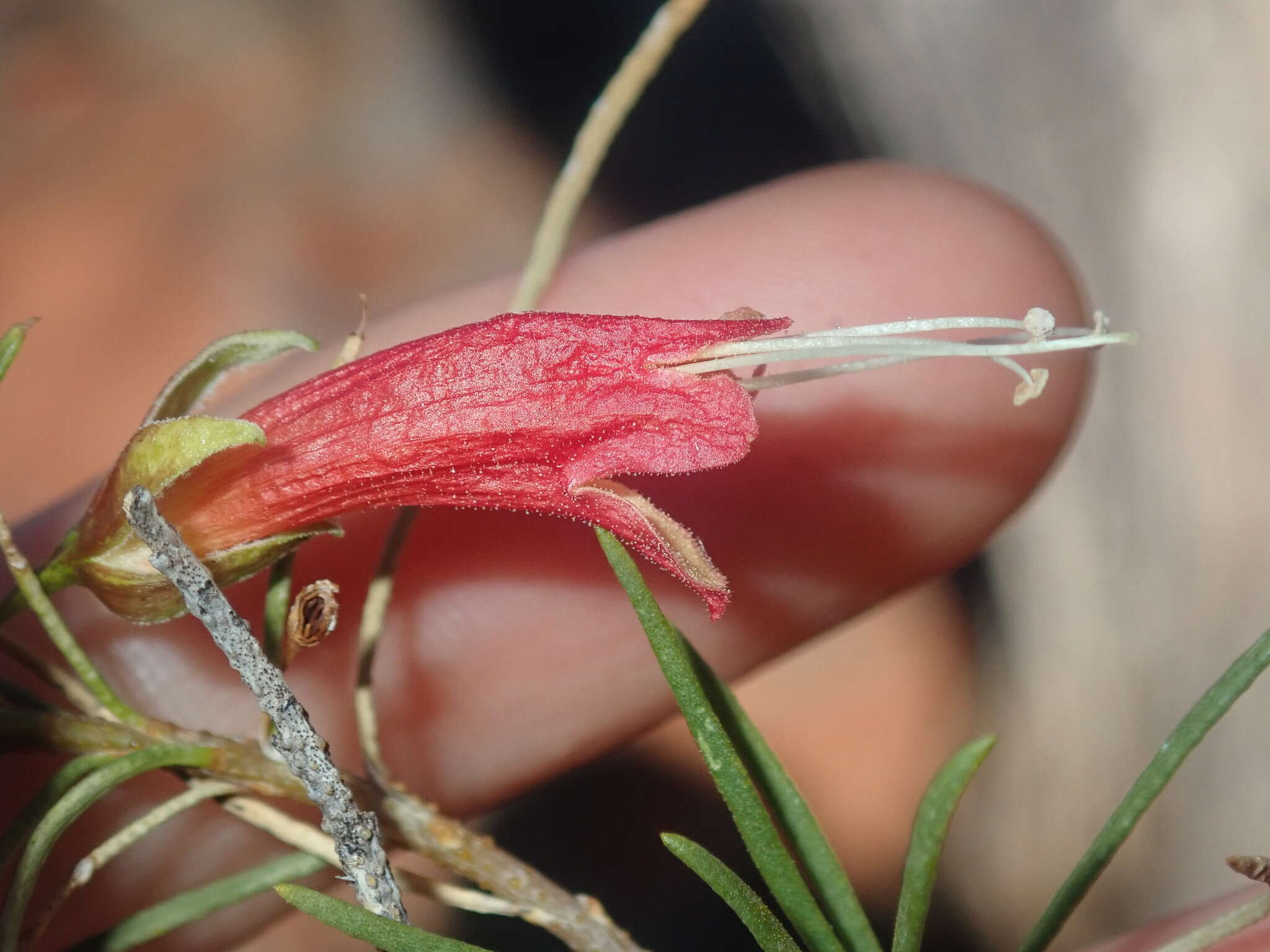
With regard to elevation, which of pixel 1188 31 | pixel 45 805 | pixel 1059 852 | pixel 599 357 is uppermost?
pixel 1188 31

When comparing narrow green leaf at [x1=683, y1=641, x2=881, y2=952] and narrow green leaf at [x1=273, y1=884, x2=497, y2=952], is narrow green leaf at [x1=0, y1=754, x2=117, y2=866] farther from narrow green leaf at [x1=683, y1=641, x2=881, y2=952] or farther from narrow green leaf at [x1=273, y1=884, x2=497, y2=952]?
narrow green leaf at [x1=683, y1=641, x2=881, y2=952]

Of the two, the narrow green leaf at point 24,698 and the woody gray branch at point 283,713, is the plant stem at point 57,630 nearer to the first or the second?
the narrow green leaf at point 24,698

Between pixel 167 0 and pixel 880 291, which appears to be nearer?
pixel 880 291

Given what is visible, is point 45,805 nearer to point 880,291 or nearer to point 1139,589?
point 880,291

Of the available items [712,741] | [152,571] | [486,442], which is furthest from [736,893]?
[152,571]

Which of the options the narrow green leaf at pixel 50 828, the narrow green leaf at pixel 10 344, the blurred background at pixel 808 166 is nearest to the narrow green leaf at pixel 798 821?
the narrow green leaf at pixel 50 828

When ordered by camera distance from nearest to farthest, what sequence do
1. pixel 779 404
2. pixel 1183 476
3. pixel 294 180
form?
pixel 779 404 → pixel 1183 476 → pixel 294 180

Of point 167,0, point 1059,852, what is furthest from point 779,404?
point 167,0

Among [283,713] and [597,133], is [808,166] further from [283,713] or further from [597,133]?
[283,713]
